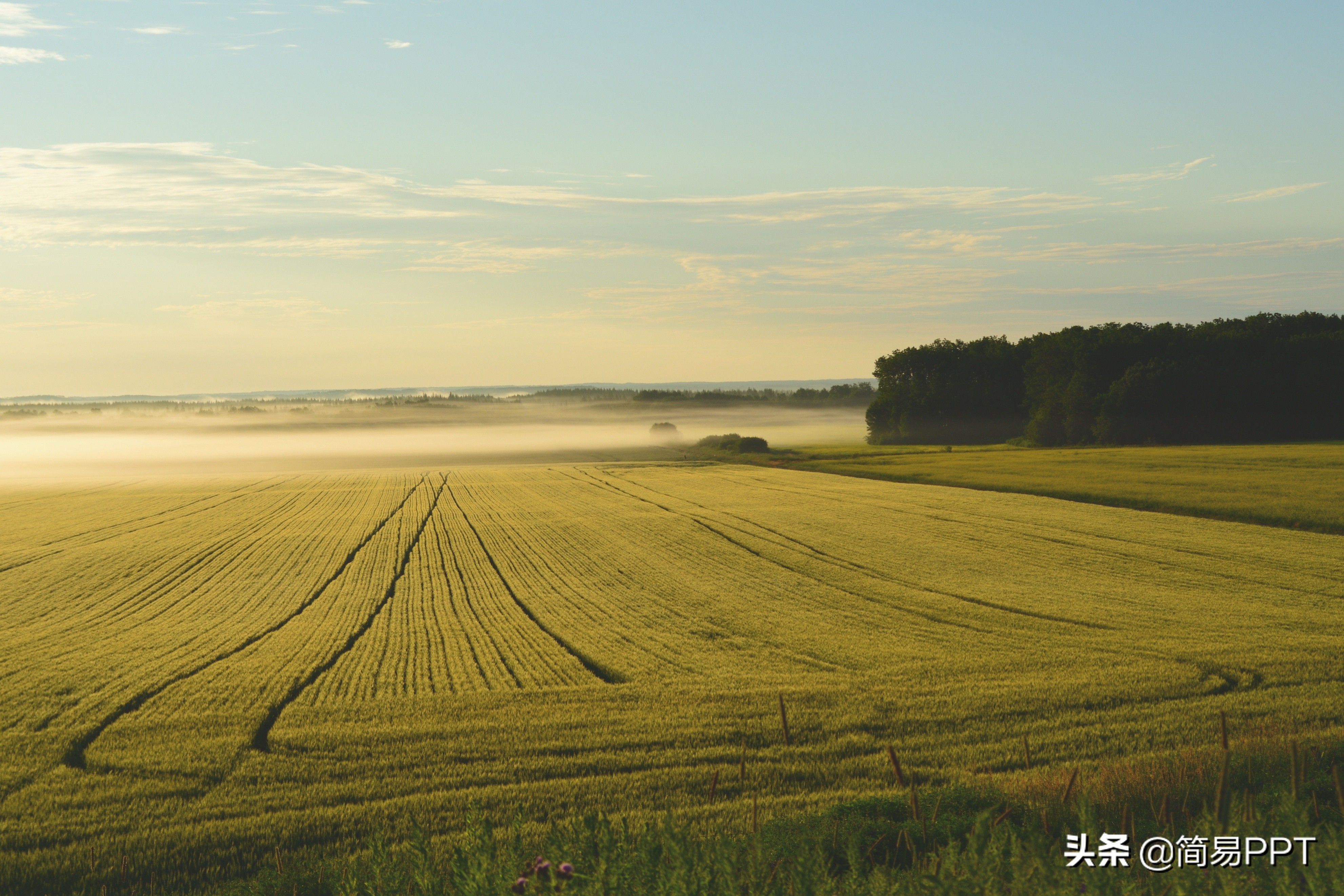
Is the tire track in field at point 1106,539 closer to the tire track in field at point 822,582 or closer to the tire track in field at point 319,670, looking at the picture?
Result: the tire track in field at point 822,582

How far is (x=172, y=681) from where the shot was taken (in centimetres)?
1559

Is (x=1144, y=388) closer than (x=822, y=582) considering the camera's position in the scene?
No

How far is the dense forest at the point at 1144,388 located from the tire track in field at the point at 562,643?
235 feet

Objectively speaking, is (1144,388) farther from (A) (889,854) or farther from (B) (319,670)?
(A) (889,854)

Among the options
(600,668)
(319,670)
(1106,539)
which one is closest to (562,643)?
(600,668)

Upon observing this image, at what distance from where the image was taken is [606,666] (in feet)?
53.3

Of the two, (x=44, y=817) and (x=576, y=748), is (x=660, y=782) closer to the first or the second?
(x=576, y=748)

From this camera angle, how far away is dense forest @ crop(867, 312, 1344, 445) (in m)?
80.6

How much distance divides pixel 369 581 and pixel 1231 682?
21172 mm

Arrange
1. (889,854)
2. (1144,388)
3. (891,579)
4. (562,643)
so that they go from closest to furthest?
(889,854)
(562,643)
(891,579)
(1144,388)

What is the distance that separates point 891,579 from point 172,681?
17.5 metres

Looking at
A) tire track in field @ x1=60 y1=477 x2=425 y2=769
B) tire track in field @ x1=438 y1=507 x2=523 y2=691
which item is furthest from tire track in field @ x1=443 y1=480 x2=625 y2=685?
tire track in field @ x1=60 y1=477 x2=425 y2=769

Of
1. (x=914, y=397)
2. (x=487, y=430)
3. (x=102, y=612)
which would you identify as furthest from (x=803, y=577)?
(x=487, y=430)

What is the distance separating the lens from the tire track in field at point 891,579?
779 inches
